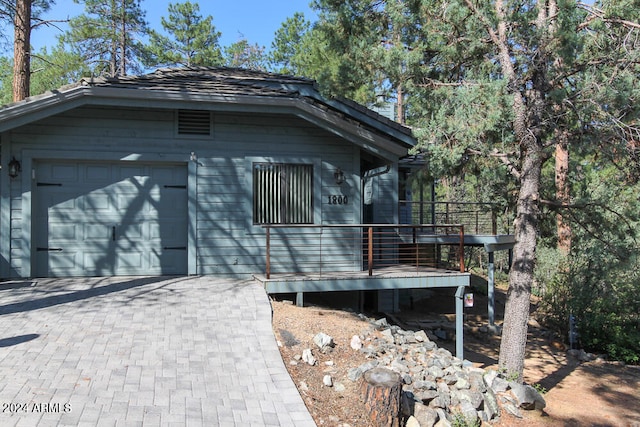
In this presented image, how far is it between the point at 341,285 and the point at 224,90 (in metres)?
4.38

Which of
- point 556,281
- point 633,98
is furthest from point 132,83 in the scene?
point 556,281

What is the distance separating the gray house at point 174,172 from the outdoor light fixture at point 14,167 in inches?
0.7

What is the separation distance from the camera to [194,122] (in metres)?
9.06

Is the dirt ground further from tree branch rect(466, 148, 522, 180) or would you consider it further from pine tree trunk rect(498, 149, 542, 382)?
tree branch rect(466, 148, 522, 180)

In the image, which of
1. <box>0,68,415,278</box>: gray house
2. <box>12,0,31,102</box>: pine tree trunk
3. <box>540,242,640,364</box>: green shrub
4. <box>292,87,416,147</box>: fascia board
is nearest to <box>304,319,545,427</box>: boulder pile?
<box>0,68,415,278</box>: gray house

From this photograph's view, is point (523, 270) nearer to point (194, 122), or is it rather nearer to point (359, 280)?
point (359, 280)

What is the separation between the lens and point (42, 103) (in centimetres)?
796

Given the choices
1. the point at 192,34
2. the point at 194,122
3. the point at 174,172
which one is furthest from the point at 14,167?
the point at 192,34

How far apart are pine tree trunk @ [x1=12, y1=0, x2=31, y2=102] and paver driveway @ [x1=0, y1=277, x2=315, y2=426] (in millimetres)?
6405

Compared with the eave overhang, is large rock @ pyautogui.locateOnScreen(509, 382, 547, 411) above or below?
below

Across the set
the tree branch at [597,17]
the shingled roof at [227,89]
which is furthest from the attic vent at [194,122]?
the tree branch at [597,17]

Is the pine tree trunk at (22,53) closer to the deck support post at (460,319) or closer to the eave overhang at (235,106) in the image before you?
the eave overhang at (235,106)

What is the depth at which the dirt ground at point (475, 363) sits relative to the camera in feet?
16.1

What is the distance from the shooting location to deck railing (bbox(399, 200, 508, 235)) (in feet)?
43.4
